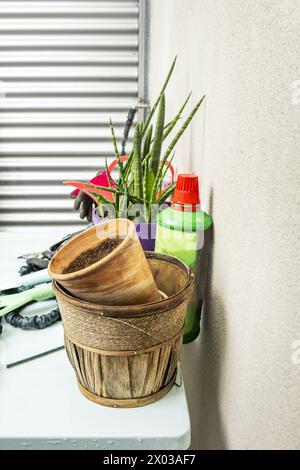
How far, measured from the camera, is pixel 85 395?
2.02ft

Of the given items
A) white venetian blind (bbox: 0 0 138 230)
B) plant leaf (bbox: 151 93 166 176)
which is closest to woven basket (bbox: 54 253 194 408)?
plant leaf (bbox: 151 93 166 176)

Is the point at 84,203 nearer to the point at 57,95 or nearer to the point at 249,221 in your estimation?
the point at 249,221

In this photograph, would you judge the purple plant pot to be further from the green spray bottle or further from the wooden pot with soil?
the wooden pot with soil

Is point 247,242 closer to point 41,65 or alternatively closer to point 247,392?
point 247,392

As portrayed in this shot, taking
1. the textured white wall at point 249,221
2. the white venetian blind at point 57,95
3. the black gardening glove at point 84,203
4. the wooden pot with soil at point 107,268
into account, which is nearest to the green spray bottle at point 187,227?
the textured white wall at point 249,221

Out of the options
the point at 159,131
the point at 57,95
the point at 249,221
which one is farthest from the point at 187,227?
the point at 57,95

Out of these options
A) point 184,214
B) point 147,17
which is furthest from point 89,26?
point 184,214

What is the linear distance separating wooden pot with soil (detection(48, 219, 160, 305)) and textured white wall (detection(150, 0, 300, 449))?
0.48ft

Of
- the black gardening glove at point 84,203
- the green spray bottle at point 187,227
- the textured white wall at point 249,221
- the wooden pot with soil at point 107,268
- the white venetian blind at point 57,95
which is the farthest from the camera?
the white venetian blind at point 57,95

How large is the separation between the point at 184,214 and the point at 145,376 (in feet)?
0.90

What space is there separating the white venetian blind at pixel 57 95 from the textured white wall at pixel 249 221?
4.45 feet

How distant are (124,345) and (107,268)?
4.2 inches

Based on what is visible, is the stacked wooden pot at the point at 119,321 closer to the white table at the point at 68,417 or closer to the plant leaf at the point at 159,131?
the white table at the point at 68,417

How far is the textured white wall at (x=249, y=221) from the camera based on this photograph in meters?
0.41
